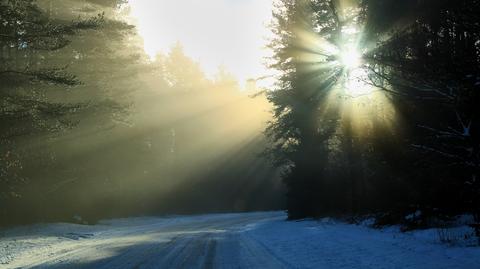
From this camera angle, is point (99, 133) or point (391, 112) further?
point (99, 133)

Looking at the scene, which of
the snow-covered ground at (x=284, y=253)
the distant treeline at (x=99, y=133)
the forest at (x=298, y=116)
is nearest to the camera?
the snow-covered ground at (x=284, y=253)

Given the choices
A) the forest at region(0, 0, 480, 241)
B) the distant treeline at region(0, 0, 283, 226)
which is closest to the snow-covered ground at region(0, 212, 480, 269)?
the forest at region(0, 0, 480, 241)

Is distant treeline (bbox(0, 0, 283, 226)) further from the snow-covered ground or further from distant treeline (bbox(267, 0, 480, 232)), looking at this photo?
the snow-covered ground

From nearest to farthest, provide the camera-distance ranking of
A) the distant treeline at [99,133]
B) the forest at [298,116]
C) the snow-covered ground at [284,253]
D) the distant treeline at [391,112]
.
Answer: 1. the snow-covered ground at [284,253]
2. the distant treeline at [391,112]
3. the forest at [298,116]
4. the distant treeline at [99,133]

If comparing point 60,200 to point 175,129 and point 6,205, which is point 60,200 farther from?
point 175,129

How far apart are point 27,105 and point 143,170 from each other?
22.9 meters

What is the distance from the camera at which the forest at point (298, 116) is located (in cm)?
1207

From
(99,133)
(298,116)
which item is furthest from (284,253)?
(99,133)

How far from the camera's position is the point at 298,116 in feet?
102

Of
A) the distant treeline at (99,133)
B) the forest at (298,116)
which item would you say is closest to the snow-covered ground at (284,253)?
the forest at (298,116)

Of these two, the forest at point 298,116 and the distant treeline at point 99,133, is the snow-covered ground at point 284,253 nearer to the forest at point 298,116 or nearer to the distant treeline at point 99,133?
the forest at point 298,116

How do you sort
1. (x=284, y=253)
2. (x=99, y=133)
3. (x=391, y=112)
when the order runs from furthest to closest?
(x=99, y=133)
(x=391, y=112)
(x=284, y=253)

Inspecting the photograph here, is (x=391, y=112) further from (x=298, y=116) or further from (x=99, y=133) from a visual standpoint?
(x=99, y=133)

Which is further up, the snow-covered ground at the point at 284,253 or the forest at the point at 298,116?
the forest at the point at 298,116
